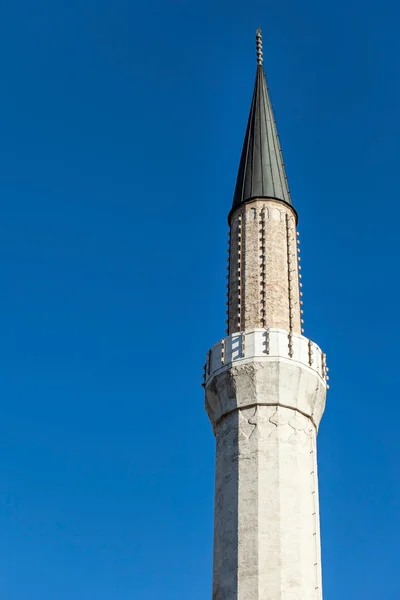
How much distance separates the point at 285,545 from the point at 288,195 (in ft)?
29.2

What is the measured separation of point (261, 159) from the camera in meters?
24.4

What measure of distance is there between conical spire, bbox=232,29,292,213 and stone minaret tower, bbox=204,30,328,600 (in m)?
0.04

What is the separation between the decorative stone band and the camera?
67.7 feet

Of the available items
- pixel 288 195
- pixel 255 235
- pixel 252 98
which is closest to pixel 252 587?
pixel 255 235

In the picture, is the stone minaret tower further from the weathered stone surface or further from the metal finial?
the metal finial

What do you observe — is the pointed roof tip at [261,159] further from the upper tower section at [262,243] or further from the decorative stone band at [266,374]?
the decorative stone band at [266,374]

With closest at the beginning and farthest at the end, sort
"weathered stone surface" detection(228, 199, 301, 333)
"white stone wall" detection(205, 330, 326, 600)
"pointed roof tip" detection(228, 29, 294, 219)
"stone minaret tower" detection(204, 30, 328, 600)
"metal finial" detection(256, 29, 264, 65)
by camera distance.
A: 1. "white stone wall" detection(205, 330, 326, 600)
2. "stone minaret tower" detection(204, 30, 328, 600)
3. "weathered stone surface" detection(228, 199, 301, 333)
4. "pointed roof tip" detection(228, 29, 294, 219)
5. "metal finial" detection(256, 29, 264, 65)

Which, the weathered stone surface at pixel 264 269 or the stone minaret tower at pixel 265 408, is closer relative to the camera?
the stone minaret tower at pixel 265 408

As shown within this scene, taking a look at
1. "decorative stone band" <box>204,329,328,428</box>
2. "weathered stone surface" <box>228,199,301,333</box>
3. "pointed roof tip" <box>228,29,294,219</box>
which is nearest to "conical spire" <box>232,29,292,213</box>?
"pointed roof tip" <box>228,29,294,219</box>

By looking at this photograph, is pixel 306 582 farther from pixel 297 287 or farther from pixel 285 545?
pixel 297 287

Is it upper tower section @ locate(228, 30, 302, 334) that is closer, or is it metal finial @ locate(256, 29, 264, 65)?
upper tower section @ locate(228, 30, 302, 334)

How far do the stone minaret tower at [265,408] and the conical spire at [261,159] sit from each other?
0.04 m

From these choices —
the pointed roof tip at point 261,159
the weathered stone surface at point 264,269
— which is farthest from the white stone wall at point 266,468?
the pointed roof tip at point 261,159

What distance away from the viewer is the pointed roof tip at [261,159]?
23750mm
